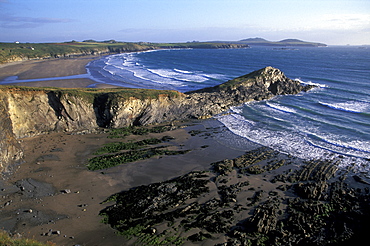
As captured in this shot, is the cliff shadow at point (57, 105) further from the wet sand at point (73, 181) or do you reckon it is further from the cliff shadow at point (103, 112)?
the cliff shadow at point (103, 112)

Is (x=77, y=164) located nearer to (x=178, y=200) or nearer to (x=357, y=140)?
(x=178, y=200)

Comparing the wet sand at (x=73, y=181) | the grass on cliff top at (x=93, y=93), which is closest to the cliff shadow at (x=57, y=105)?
the grass on cliff top at (x=93, y=93)

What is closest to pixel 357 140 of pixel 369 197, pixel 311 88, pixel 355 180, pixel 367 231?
pixel 355 180

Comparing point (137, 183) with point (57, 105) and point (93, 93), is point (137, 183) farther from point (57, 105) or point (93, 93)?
point (93, 93)

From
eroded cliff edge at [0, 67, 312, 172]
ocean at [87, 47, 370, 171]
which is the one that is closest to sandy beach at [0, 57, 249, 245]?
eroded cliff edge at [0, 67, 312, 172]

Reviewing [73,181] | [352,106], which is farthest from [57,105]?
[352,106]

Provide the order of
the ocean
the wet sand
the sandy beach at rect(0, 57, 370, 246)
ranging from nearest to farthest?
the wet sand
the sandy beach at rect(0, 57, 370, 246)
the ocean

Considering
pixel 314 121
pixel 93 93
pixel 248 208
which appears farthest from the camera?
pixel 314 121

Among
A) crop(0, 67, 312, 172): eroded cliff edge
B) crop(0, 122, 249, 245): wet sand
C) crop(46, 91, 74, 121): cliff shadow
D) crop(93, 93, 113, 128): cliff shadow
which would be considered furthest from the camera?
crop(93, 93, 113, 128): cliff shadow

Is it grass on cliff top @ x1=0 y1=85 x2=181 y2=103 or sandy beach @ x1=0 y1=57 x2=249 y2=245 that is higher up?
grass on cliff top @ x1=0 y1=85 x2=181 y2=103

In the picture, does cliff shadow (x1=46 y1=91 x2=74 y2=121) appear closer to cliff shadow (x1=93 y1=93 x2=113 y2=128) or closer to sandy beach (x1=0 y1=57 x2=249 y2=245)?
sandy beach (x1=0 y1=57 x2=249 y2=245)
